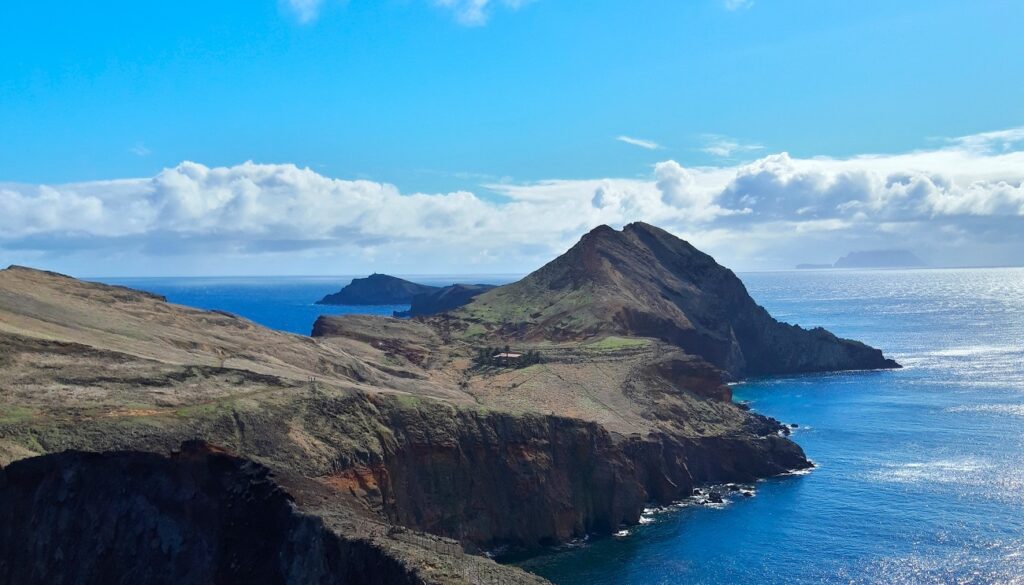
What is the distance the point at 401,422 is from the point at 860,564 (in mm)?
44790

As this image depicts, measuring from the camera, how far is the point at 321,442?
74188 millimetres

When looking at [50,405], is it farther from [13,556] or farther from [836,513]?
[836,513]

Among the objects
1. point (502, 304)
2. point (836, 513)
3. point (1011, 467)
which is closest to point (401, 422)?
point (836, 513)

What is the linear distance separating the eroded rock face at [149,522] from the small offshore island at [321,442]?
0.44 feet

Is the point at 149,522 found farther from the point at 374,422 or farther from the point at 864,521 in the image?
the point at 864,521

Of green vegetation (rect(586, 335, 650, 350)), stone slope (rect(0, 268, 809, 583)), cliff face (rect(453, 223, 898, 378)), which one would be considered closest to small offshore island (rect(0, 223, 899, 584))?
stone slope (rect(0, 268, 809, 583))

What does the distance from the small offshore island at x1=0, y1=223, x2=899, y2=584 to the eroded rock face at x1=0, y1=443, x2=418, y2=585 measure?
135 millimetres

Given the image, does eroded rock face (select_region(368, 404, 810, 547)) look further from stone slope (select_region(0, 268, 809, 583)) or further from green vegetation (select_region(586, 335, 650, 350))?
green vegetation (select_region(586, 335, 650, 350))

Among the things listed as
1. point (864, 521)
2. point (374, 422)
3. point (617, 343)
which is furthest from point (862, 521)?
point (617, 343)

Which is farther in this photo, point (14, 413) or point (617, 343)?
point (617, 343)

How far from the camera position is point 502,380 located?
12669cm

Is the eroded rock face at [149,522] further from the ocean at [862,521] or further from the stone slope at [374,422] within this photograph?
the ocean at [862,521]

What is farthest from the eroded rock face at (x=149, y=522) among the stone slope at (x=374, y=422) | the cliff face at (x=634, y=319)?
the cliff face at (x=634, y=319)

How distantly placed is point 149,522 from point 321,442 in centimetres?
2079
